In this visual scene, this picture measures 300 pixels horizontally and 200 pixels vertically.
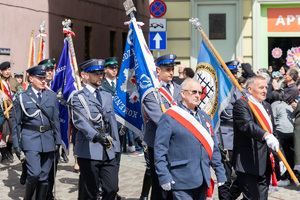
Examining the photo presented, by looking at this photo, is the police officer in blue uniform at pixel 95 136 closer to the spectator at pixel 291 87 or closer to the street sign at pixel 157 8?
the spectator at pixel 291 87

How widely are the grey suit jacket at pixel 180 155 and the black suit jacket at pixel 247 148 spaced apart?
1.13 metres

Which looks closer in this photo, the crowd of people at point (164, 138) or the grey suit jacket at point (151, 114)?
the crowd of people at point (164, 138)

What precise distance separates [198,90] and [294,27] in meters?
12.2

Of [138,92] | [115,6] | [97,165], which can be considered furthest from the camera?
[115,6]

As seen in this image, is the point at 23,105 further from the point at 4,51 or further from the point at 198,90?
the point at 4,51

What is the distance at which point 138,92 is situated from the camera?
833 cm

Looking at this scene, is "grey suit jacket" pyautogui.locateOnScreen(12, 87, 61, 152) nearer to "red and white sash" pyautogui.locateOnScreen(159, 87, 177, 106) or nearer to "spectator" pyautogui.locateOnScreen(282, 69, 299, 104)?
"red and white sash" pyautogui.locateOnScreen(159, 87, 177, 106)

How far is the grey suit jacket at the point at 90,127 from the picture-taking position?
7562 mm

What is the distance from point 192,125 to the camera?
6293 millimetres

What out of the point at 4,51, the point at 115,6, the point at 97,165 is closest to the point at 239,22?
the point at 4,51

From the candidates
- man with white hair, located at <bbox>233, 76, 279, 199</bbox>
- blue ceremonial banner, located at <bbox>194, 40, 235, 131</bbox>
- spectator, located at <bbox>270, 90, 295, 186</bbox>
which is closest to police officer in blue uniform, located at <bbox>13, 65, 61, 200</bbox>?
blue ceremonial banner, located at <bbox>194, 40, 235, 131</bbox>

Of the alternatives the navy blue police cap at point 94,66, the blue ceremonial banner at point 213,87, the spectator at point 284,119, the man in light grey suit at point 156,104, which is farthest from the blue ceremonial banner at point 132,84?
the spectator at point 284,119

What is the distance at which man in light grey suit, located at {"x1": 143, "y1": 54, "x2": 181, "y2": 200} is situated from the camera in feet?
25.1

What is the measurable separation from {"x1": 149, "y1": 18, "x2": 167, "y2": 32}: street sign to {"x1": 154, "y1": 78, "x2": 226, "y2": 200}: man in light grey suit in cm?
935
